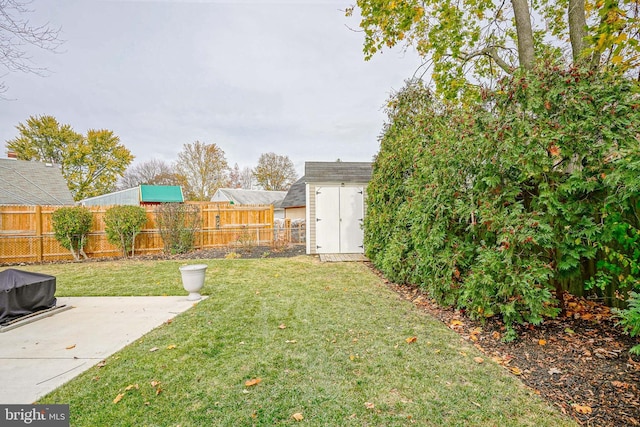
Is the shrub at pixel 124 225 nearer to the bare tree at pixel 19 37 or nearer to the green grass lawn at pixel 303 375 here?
the bare tree at pixel 19 37

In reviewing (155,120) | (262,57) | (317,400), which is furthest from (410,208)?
(155,120)

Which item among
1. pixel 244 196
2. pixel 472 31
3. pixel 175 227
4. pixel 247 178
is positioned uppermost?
pixel 247 178

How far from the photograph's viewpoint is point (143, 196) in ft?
74.7

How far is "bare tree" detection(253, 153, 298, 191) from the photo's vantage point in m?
35.0

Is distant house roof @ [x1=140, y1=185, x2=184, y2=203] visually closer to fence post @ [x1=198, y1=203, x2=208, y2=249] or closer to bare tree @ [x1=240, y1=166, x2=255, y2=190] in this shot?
bare tree @ [x1=240, y1=166, x2=255, y2=190]

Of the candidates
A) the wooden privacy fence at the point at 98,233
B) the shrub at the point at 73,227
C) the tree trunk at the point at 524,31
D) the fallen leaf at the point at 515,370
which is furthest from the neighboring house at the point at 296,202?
the fallen leaf at the point at 515,370

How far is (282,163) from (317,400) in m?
34.6

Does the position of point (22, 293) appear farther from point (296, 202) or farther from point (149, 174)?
point (149, 174)

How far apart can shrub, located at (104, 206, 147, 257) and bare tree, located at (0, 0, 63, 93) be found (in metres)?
6.60

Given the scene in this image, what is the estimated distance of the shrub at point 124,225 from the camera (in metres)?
8.97

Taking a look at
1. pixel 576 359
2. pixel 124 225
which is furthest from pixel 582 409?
pixel 124 225

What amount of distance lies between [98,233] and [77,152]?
80.8 ft

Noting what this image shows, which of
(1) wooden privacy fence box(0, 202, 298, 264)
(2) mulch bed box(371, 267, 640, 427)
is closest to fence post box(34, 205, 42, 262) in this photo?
(1) wooden privacy fence box(0, 202, 298, 264)

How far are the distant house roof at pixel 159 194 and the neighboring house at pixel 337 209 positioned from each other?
18.7 metres
